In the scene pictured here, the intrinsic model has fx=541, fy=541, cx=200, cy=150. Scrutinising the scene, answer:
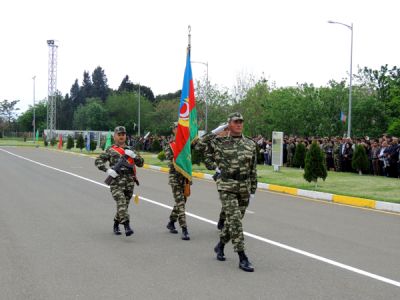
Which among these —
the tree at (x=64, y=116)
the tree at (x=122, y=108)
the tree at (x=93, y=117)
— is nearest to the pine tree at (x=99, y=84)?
the tree at (x=64, y=116)

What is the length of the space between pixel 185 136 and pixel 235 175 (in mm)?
2270

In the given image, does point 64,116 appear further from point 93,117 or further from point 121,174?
point 121,174

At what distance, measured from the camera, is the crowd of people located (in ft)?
69.8

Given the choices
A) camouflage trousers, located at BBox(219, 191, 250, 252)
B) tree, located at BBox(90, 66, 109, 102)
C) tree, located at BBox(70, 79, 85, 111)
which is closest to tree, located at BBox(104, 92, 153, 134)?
tree, located at BBox(70, 79, 85, 111)

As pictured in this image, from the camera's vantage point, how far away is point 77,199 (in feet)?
46.8

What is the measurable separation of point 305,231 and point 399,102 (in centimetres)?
4003

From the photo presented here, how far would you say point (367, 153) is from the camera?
913 inches

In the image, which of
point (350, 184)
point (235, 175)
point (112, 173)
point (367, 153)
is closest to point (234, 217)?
point (235, 175)

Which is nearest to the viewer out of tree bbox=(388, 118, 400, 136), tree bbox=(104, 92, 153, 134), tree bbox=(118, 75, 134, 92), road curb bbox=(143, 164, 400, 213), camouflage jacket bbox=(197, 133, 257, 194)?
camouflage jacket bbox=(197, 133, 257, 194)

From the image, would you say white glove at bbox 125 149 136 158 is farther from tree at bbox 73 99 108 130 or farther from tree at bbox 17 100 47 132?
tree at bbox 17 100 47 132

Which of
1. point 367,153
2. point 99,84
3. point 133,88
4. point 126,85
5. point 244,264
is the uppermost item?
point 99,84

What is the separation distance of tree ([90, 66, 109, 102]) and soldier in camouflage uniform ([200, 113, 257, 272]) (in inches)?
4858

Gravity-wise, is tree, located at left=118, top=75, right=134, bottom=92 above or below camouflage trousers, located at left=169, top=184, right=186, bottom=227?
above

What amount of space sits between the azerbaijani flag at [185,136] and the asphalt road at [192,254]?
3.96ft
